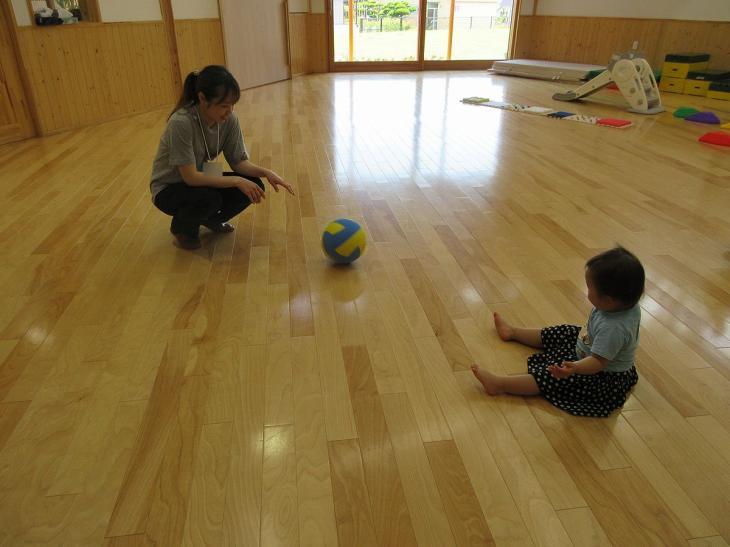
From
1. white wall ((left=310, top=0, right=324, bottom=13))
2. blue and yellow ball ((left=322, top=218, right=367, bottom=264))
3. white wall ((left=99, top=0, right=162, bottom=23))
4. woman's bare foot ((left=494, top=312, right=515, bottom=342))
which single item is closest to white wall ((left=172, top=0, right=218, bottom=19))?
white wall ((left=99, top=0, right=162, bottom=23))

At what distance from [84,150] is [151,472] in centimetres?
371

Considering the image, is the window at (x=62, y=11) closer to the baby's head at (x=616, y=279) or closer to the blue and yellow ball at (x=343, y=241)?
the blue and yellow ball at (x=343, y=241)

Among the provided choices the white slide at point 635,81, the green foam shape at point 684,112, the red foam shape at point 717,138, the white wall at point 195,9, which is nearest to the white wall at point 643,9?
the white slide at point 635,81

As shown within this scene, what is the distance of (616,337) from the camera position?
4.75ft

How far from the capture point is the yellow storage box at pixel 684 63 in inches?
267

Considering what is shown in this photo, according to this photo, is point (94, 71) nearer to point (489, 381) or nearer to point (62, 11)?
point (62, 11)

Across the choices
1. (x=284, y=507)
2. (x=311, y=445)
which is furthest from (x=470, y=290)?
(x=284, y=507)

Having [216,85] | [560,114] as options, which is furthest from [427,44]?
[216,85]

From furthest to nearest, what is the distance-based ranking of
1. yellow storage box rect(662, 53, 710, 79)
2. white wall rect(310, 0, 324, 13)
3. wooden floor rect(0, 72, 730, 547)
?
1. white wall rect(310, 0, 324, 13)
2. yellow storage box rect(662, 53, 710, 79)
3. wooden floor rect(0, 72, 730, 547)

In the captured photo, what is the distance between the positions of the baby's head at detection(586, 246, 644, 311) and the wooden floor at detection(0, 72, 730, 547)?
1.13ft

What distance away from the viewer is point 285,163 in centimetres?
396

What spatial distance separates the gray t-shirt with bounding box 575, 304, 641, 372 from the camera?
1.45 metres

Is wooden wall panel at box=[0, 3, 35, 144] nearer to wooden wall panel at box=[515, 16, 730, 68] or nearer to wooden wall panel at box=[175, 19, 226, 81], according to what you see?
wooden wall panel at box=[175, 19, 226, 81]

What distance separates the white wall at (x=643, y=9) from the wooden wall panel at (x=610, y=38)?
2.8 inches
